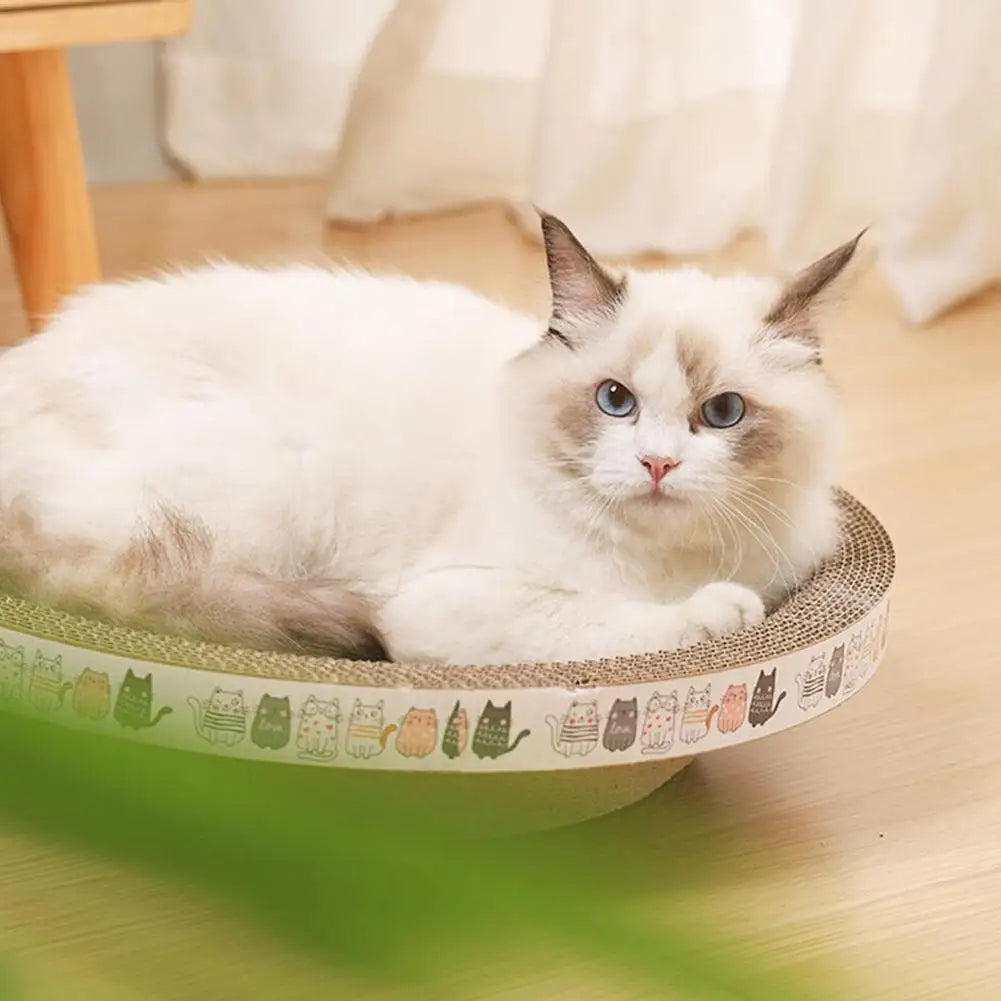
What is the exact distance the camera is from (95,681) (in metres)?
0.99

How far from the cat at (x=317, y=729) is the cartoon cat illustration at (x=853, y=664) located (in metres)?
0.44

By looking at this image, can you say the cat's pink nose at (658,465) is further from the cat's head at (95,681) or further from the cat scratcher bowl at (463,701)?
the cat's head at (95,681)

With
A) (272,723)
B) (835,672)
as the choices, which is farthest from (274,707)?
(835,672)

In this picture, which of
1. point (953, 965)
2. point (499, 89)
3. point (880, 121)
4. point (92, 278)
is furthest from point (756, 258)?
point (953, 965)

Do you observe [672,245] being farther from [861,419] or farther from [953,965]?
[953,965]

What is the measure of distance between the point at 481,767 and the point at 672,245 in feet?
6.82

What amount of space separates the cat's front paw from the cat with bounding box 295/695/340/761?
314 millimetres

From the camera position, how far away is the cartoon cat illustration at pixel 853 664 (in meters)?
1.17

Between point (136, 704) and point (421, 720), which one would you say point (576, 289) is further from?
point (136, 704)

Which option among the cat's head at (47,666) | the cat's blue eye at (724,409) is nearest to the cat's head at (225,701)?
the cat's head at (47,666)

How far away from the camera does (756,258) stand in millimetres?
2928

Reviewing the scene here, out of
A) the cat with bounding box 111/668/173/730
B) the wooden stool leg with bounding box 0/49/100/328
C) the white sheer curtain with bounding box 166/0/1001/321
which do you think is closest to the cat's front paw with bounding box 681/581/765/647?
the cat with bounding box 111/668/173/730

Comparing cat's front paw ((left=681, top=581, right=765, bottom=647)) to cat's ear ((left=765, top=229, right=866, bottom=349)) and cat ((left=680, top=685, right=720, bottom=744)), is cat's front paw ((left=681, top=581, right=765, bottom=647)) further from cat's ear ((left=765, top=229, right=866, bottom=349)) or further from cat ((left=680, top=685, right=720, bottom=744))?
cat's ear ((left=765, top=229, right=866, bottom=349))

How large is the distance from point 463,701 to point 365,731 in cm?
7
